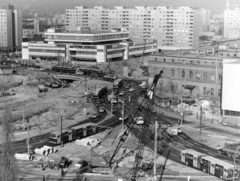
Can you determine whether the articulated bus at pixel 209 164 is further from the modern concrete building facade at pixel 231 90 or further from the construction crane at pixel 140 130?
the modern concrete building facade at pixel 231 90

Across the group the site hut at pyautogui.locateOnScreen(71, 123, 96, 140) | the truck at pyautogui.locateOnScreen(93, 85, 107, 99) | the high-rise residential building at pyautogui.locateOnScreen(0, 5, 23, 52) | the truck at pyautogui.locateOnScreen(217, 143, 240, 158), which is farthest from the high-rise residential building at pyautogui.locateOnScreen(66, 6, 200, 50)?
the truck at pyautogui.locateOnScreen(217, 143, 240, 158)

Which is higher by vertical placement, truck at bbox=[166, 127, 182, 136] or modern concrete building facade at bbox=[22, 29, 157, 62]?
modern concrete building facade at bbox=[22, 29, 157, 62]

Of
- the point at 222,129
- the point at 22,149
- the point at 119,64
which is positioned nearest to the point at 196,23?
the point at 119,64

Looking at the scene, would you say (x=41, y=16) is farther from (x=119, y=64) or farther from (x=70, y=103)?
(x=70, y=103)

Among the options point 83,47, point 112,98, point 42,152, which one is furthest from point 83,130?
point 83,47

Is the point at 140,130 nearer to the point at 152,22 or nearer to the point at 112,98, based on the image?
the point at 112,98

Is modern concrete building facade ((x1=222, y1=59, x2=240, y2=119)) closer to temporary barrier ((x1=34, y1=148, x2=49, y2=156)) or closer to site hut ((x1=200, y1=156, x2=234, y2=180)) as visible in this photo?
site hut ((x1=200, y1=156, x2=234, y2=180))

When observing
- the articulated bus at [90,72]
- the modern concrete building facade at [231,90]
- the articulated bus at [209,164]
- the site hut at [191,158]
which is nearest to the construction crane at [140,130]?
the site hut at [191,158]
